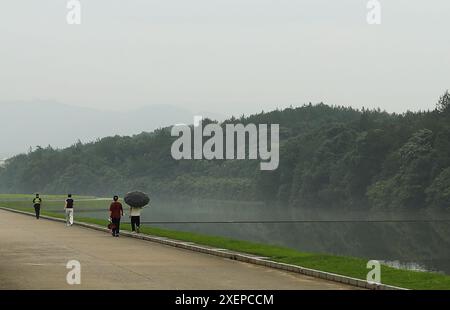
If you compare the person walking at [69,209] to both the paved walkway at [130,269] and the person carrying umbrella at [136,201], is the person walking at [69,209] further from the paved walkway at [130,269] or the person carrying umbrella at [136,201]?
the paved walkway at [130,269]

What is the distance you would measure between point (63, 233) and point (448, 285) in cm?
2534

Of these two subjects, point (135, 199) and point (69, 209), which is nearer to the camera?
point (135, 199)

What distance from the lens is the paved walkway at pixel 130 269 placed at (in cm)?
1766

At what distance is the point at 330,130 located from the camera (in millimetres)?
139125

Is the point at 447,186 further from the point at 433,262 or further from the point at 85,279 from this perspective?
the point at 85,279

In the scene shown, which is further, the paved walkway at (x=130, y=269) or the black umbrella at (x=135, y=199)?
the black umbrella at (x=135, y=199)

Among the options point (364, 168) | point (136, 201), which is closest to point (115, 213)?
point (136, 201)

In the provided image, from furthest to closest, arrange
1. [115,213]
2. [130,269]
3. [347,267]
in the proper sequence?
[115,213]
[347,267]
[130,269]

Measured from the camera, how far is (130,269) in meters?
21.1
